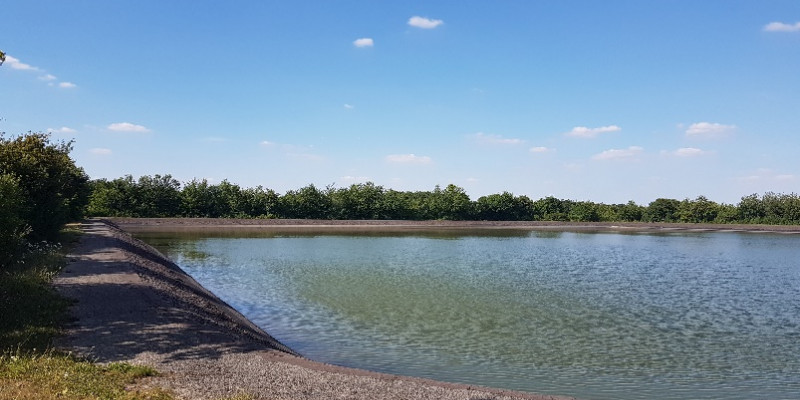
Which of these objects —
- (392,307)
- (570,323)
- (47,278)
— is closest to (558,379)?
(570,323)

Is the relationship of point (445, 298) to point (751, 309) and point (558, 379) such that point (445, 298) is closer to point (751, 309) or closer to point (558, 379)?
point (558, 379)

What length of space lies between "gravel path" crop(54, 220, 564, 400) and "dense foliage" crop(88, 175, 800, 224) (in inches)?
2963

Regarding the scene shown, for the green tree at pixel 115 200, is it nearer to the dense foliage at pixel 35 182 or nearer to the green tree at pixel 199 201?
the green tree at pixel 199 201

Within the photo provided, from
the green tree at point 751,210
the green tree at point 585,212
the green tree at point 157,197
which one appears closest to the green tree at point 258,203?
the green tree at point 157,197

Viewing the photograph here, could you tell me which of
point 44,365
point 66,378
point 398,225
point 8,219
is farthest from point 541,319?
point 398,225

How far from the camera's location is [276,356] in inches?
479

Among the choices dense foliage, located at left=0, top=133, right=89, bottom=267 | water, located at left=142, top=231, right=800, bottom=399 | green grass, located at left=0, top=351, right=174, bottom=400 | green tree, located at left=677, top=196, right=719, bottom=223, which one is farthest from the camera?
green tree, located at left=677, top=196, right=719, bottom=223

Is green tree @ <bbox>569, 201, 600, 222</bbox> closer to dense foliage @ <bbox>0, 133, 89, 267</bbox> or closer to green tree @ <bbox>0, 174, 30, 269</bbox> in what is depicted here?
dense foliage @ <bbox>0, 133, 89, 267</bbox>

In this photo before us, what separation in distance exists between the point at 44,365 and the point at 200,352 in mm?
2918

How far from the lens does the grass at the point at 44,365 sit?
8.70 meters

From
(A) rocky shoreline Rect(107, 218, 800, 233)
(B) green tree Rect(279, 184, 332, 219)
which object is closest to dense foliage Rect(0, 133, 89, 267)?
(A) rocky shoreline Rect(107, 218, 800, 233)

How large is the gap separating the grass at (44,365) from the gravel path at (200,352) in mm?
443

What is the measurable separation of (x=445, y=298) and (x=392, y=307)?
11.2 ft

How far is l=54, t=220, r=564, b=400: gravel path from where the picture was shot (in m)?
9.71
